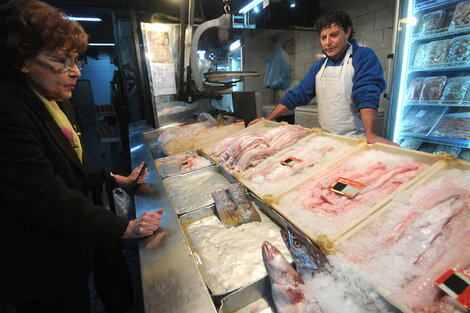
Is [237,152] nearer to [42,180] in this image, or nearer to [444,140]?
[42,180]

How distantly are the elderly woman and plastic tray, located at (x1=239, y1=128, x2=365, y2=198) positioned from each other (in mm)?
790

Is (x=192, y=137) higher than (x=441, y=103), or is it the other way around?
(x=441, y=103)

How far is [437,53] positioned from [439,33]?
1.05 feet

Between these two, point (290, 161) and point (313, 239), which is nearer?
point (313, 239)

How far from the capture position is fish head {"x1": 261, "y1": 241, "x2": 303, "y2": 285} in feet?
3.34

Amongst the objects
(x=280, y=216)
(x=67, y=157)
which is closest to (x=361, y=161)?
(x=280, y=216)

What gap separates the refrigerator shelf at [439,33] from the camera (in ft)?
9.86

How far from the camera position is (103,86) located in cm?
1775

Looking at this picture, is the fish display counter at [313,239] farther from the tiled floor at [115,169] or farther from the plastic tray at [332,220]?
the tiled floor at [115,169]

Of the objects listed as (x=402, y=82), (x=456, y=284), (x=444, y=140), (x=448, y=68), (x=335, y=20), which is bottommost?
(x=444, y=140)

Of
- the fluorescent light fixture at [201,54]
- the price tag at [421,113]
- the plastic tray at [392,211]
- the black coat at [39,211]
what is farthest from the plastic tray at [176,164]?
the price tag at [421,113]

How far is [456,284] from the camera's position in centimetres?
81

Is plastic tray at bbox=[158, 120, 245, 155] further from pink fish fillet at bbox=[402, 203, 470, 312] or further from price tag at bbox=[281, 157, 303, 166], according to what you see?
pink fish fillet at bbox=[402, 203, 470, 312]

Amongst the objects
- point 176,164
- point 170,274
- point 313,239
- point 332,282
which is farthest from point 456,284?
point 176,164
